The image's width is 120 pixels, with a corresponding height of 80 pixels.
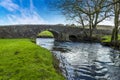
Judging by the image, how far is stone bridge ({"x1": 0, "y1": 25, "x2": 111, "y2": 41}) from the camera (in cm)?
5141

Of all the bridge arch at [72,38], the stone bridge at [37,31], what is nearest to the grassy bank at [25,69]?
the stone bridge at [37,31]

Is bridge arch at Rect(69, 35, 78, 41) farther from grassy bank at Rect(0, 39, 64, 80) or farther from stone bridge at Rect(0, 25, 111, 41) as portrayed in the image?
grassy bank at Rect(0, 39, 64, 80)

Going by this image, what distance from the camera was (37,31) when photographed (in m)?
62.1

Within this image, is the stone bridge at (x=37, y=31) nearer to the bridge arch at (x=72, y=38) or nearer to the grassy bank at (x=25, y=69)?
the bridge arch at (x=72, y=38)

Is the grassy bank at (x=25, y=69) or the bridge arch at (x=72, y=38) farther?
the bridge arch at (x=72, y=38)

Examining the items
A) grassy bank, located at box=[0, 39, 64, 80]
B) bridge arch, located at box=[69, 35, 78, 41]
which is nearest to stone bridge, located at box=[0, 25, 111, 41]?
bridge arch, located at box=[69, 35, 78, 41]

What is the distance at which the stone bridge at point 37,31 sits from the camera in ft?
169

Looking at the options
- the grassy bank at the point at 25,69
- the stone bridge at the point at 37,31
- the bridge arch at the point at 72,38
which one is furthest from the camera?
the bridge arch at the point at 72,38

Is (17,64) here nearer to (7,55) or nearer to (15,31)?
(7,55)

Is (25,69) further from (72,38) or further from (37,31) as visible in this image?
(72,38)

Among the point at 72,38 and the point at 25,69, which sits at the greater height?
the point at 25,69

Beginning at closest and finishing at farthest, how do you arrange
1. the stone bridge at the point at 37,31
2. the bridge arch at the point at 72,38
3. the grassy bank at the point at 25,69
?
the grassy bank at the point at 25,69 → the stone bridge at the point at 37,31 → the bridge arch at the point at 72,38

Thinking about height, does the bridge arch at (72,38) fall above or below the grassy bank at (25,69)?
below

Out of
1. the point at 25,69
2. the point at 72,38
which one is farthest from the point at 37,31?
the point at 25,69
